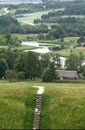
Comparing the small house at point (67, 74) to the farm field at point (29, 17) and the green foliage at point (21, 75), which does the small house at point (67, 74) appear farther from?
the farm field at point (29, 17)

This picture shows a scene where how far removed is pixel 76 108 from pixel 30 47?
76.7m

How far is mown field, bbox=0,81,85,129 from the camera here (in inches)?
1302

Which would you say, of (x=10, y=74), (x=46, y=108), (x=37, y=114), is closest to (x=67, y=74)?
(x=10, y=74)

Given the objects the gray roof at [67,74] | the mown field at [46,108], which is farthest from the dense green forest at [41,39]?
the mown field at [46,108]

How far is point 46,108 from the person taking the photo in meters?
34.8

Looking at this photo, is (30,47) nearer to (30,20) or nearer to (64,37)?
(64,37)

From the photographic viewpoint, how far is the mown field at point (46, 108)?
33.1m

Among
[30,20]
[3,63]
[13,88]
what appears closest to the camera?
[13,88]

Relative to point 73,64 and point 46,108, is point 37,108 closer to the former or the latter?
point 46,108

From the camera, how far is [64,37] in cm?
13062

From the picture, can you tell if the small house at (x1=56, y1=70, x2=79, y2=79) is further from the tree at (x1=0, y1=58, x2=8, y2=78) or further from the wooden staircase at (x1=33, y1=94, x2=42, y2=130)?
the wooden staircase at (x1=33, y1=94, x2=42, y2=130)

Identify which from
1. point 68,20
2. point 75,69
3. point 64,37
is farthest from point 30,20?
point 75,69

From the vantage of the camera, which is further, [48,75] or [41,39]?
[41,39]

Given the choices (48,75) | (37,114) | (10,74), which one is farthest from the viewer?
(10,74)
